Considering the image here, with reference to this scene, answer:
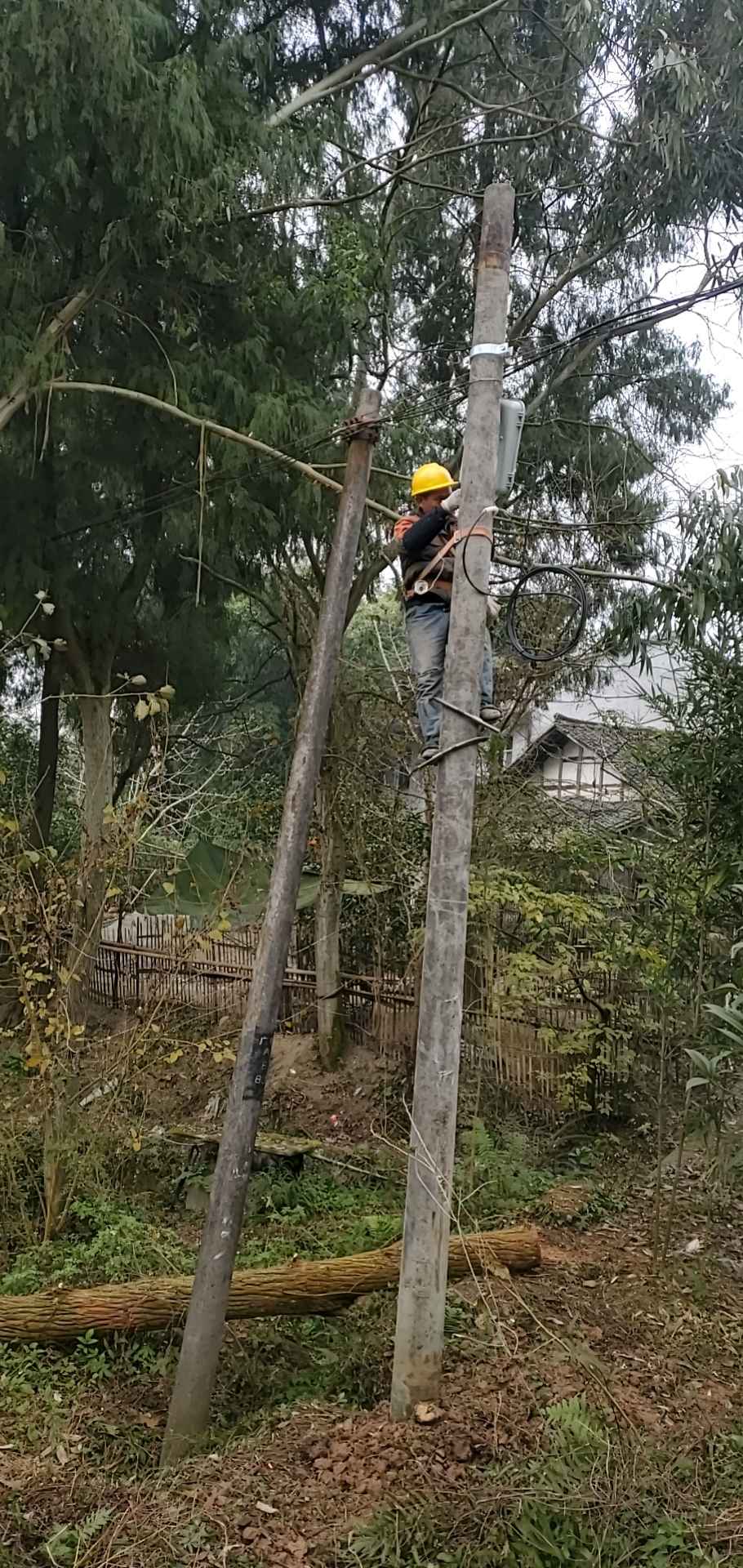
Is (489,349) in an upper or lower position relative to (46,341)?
lower

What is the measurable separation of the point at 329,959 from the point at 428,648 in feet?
20.7

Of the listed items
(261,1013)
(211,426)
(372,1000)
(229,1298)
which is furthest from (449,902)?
(372,1000)

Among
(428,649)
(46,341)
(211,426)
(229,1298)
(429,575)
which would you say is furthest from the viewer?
(46,341)

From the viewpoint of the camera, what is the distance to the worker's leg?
4.60 meters

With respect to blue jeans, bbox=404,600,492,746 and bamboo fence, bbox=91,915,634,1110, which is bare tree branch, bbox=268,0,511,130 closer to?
blue jeans, bbox=404,600,492,746

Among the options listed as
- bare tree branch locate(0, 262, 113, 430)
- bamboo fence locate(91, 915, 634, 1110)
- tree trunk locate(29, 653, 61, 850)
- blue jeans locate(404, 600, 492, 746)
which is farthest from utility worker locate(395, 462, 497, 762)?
tree trunk locate(29, 653, 61, 850)

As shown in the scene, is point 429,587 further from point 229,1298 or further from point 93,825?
point 93,825

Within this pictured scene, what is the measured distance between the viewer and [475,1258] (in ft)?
16.4

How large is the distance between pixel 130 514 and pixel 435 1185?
24.5ft

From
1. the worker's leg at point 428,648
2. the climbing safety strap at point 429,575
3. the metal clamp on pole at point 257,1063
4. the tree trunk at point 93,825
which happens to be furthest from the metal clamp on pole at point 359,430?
the metal clamp on pole at point 257,1063

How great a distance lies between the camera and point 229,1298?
15.6 feet

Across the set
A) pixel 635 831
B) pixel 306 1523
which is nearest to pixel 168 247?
pixel 635 831

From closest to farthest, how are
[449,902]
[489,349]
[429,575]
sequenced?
1. [449,902]
2. [489,349]
3. [429,575]

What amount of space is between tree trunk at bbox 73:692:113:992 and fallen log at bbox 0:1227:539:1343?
6.27 ft
